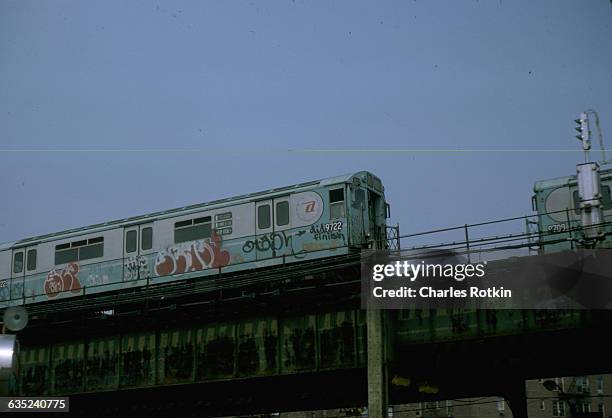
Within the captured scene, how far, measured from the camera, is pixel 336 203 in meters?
31.3

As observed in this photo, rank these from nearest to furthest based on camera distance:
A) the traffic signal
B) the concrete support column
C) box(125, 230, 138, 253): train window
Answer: the concrete support column < the traffic signal < box(125, 230, 138, 253): train window

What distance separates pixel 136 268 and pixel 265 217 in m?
7.04

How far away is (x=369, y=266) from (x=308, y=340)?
407 cm

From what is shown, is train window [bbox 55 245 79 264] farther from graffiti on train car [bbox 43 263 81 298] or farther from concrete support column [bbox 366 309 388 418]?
concrete support column [bbox 366 309 388 418]

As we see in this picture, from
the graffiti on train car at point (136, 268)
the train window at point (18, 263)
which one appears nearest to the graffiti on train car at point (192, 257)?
the graffiti on train car at point (136, 268)

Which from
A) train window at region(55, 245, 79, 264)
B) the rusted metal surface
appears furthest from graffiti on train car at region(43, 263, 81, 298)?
the rusted metal surface

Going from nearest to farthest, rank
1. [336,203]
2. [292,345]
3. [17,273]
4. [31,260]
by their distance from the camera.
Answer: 1. [292,345]
2. [336,203]
3. [31,260]
4. [17,273]

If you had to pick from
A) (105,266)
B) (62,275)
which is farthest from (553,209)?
(62,275)

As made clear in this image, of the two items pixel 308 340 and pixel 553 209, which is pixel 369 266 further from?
pixel 553 209

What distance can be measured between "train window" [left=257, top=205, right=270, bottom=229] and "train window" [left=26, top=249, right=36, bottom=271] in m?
13.4

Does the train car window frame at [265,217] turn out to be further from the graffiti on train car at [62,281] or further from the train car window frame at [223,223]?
the graffiti on train car at [62,281]

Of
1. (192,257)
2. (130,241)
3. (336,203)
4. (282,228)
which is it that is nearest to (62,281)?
(130,241)

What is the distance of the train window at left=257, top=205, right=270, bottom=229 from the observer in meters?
32.3

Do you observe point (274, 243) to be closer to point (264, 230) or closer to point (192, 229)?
point (264, 230)
